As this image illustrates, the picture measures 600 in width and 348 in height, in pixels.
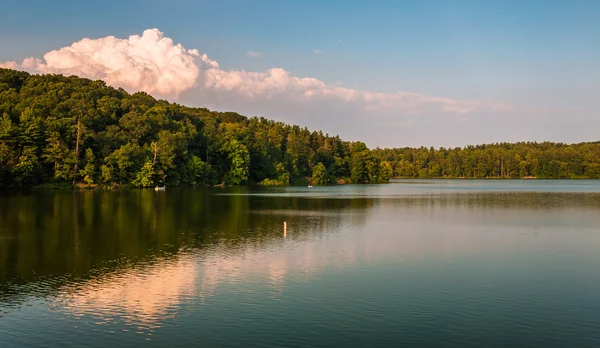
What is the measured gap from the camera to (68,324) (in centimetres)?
1577

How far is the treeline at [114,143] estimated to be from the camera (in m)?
89.6

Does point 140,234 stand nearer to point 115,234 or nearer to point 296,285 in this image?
point 115,234

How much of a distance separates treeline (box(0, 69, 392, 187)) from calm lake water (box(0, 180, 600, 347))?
54.9 m

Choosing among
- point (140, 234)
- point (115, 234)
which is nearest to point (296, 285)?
point (140, 234)

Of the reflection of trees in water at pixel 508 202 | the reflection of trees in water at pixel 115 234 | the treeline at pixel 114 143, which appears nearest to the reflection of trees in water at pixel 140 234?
the reflection of trees in water at pixel 115 234

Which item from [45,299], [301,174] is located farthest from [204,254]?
[301,174]

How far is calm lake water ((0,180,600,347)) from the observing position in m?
15.1

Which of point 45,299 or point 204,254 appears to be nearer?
point 45,299

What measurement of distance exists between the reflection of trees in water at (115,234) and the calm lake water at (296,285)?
6.0 inches

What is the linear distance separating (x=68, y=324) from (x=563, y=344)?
14873 mm

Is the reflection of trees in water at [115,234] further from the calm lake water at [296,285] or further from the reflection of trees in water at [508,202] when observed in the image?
the reflection of trees in water at [508,202]

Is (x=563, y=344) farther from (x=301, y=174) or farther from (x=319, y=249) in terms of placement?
(x=301, y=174)

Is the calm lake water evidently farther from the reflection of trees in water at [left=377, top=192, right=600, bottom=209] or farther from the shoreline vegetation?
the shoreline vegetation

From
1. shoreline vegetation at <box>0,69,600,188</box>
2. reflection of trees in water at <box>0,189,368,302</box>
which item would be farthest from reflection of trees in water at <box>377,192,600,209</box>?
shoreline vegetation at <box>0,69,600,188</box>
